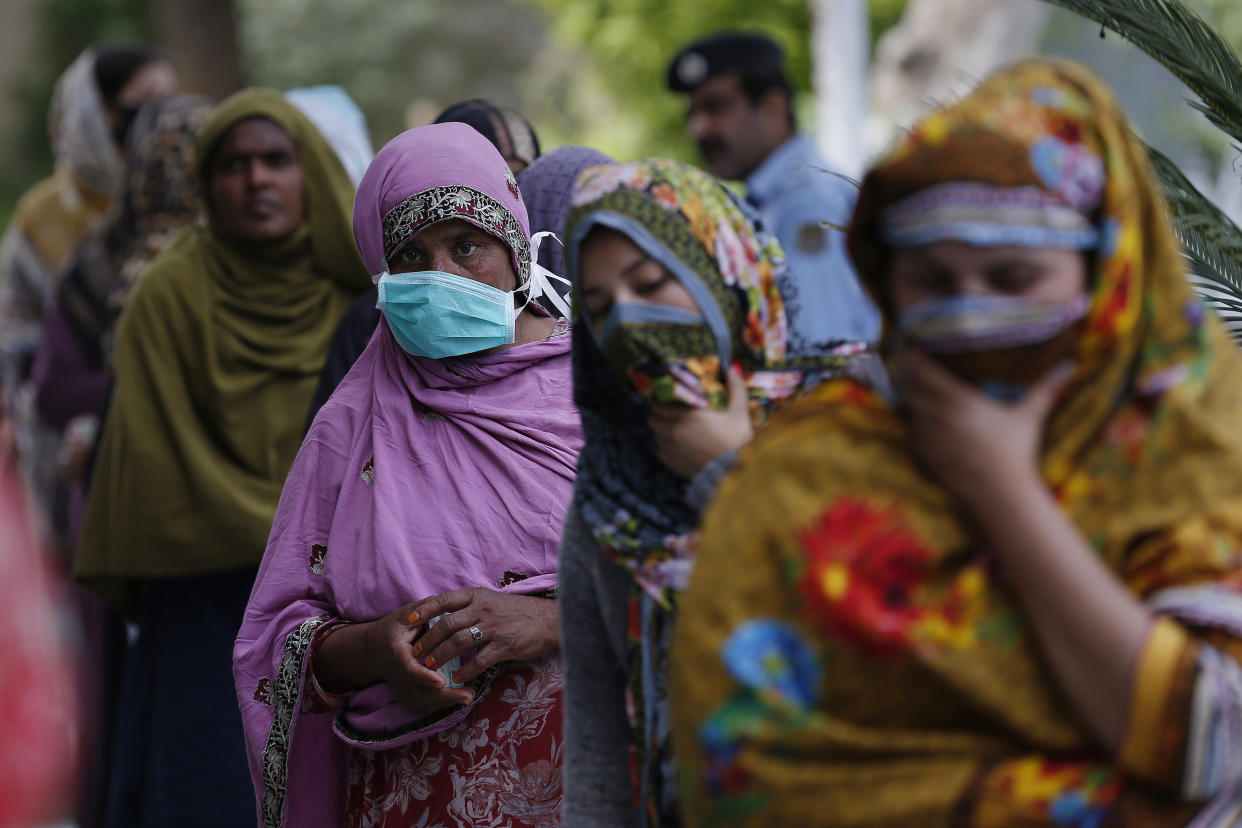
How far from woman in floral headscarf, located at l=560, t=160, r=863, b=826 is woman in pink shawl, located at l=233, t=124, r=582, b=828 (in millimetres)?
505

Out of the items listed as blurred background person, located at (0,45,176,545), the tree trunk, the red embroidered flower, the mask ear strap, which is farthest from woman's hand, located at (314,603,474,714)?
the tree trunk

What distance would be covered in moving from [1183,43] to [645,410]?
1.40 meters

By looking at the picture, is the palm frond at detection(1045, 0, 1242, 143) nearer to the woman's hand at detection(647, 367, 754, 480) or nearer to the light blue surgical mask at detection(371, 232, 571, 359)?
the light blue surgical mask at detection(371, 232, 571, 359)

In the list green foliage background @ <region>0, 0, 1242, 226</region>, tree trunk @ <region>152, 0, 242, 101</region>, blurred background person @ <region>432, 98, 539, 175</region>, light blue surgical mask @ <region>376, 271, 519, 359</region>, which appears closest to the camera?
light blue surgical mask @ <region>376, 271, 519, 359</region>

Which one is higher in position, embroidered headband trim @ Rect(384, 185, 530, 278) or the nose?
the nose

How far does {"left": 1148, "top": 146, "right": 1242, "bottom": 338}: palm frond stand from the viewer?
269 centimetres

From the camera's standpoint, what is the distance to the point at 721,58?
628 cm

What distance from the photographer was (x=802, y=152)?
612 cm

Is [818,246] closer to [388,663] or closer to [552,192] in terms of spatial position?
[552,192]

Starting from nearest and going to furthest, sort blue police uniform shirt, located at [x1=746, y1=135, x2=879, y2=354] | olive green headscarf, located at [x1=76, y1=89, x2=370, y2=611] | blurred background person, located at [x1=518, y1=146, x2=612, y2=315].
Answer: blurred background person, located at [x1=518, y1=146, x2=612, y2=315] → olive green headscarf, located at [x1=76, y1=89, x2=370, y2=611] → blue police uniform shirt, located at [x1=746, y1=135, x2=879, y2=354]

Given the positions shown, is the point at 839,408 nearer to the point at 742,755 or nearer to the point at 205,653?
the point at 742,755

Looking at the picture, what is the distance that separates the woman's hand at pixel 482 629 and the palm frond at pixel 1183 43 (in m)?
1.42

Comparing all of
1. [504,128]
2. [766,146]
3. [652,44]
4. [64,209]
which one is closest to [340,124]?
[504,128]

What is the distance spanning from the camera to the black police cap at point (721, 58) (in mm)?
6219
